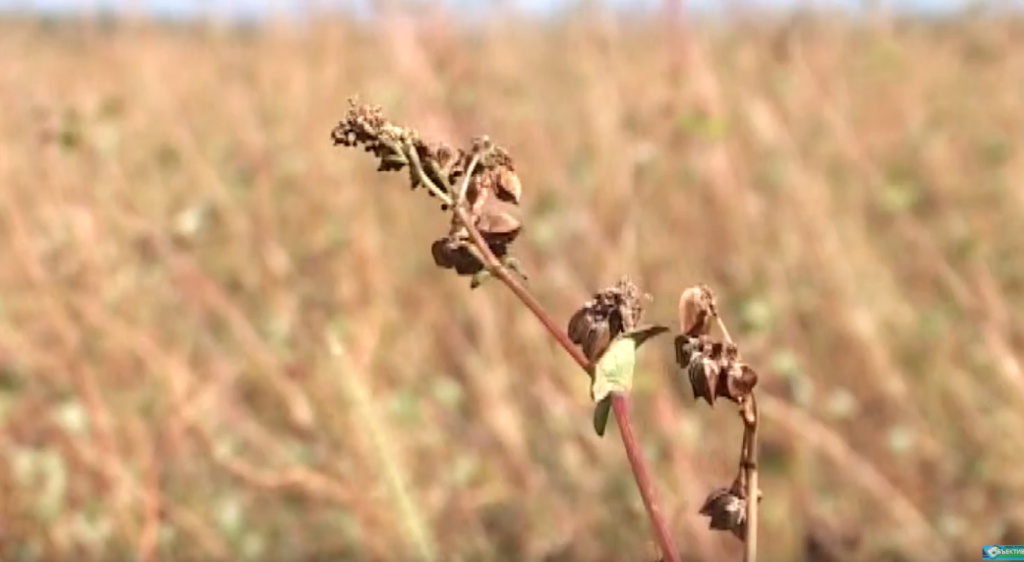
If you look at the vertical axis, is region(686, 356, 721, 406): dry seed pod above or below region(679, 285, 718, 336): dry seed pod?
below

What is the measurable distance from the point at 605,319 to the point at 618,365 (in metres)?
0.02

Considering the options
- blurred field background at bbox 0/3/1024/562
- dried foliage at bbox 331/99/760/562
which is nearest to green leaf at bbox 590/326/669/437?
dried foliage at bbox 331/99/760/562

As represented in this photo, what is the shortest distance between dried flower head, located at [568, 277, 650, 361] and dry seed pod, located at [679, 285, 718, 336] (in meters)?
0.02

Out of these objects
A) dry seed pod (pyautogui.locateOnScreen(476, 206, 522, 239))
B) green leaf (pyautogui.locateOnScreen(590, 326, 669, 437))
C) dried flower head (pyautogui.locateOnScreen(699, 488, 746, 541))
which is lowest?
dried flower head (pyautogui.locateOnScreen(699, 488, 746, 541))

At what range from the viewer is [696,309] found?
45 cm

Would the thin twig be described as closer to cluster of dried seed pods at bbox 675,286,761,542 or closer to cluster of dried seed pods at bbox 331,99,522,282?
cluster of dried seed pods at bbox 675,286,761,542

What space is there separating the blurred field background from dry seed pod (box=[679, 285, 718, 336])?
0.37 m

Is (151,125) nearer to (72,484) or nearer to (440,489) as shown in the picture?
(72,484)

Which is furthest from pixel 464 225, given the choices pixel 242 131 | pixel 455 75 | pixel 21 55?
pixel 21 55

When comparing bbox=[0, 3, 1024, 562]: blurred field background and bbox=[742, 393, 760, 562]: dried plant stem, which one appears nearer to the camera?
bbox=[742, 393, 760, 562]: dried plant stem

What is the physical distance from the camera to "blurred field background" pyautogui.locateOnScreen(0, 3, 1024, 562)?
1291 mm

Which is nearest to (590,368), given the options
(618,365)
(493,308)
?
(618,365)

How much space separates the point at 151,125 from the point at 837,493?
163 cm

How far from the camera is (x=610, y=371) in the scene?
1.43ft
